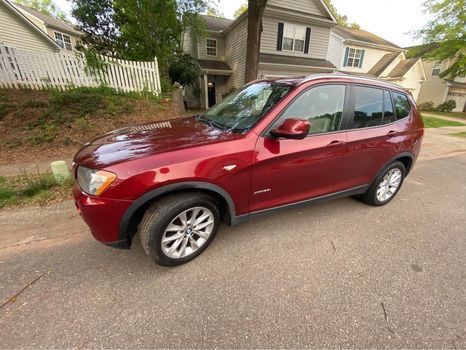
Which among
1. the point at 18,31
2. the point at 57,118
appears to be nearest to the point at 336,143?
the point at 57,118

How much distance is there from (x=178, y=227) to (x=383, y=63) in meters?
23.4

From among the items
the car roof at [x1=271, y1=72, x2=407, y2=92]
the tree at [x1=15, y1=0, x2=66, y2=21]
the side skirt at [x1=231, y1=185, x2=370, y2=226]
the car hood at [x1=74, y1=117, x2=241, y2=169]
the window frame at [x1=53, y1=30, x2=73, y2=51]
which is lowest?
the side skirt at [x1=231, y1=185, x2=370, y2=226]

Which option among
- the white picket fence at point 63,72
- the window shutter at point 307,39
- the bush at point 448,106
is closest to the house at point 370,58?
the window shutter at point 307,39

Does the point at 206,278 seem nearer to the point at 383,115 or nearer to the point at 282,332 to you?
the point at 282,332

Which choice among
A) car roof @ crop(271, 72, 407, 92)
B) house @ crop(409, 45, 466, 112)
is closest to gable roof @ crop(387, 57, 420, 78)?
A: house @ crop(409, 45, 466, 112)

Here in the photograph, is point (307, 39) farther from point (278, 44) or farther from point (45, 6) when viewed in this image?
point (45, 6)

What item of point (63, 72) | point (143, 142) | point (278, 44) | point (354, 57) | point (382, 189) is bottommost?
point (382, 189)

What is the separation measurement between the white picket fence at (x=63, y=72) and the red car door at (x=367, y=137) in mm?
8143

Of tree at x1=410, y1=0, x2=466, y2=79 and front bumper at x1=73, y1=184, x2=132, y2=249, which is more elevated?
tree at x1=410, y1=0, x2=466, y2=79

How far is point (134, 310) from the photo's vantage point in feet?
5.84

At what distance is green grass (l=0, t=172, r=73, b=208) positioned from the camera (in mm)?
3139

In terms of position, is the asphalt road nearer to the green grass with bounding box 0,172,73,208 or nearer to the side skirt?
the green grass with bounding box 0,172,73,208

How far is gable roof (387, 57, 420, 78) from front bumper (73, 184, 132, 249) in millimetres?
24419

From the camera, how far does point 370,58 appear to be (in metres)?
18.9
